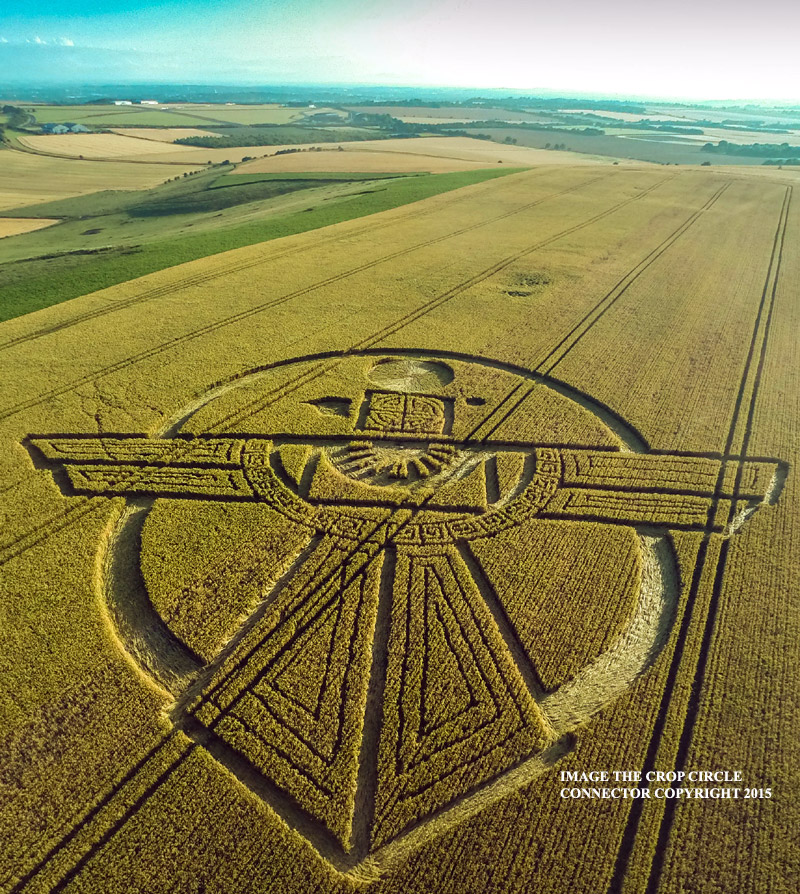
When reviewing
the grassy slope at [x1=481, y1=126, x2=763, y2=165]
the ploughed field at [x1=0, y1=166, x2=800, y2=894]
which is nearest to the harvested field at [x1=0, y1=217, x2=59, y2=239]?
the ploughed field at [x1=0, y1=166, x2=800, y2=894]

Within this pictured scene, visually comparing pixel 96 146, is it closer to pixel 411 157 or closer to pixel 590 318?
pixel 411 157

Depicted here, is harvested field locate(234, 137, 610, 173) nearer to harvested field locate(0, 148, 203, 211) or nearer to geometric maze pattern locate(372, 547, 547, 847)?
harvested field locate(0, 148, 203, 211)

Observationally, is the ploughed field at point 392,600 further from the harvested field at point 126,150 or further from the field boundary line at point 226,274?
the harvested field at point 126,150

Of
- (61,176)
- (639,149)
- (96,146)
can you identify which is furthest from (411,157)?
(639,149)

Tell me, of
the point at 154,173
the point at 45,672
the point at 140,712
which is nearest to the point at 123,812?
the point at 140,712

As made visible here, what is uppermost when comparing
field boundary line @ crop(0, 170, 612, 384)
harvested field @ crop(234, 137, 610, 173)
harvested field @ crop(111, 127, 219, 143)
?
harvested field @ crop(111, 127, 219, 143)

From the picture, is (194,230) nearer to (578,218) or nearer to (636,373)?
(578,218)

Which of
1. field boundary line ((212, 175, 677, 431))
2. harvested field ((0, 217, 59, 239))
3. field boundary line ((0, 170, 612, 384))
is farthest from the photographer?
harvested field ((0, 217, 59, 239))
